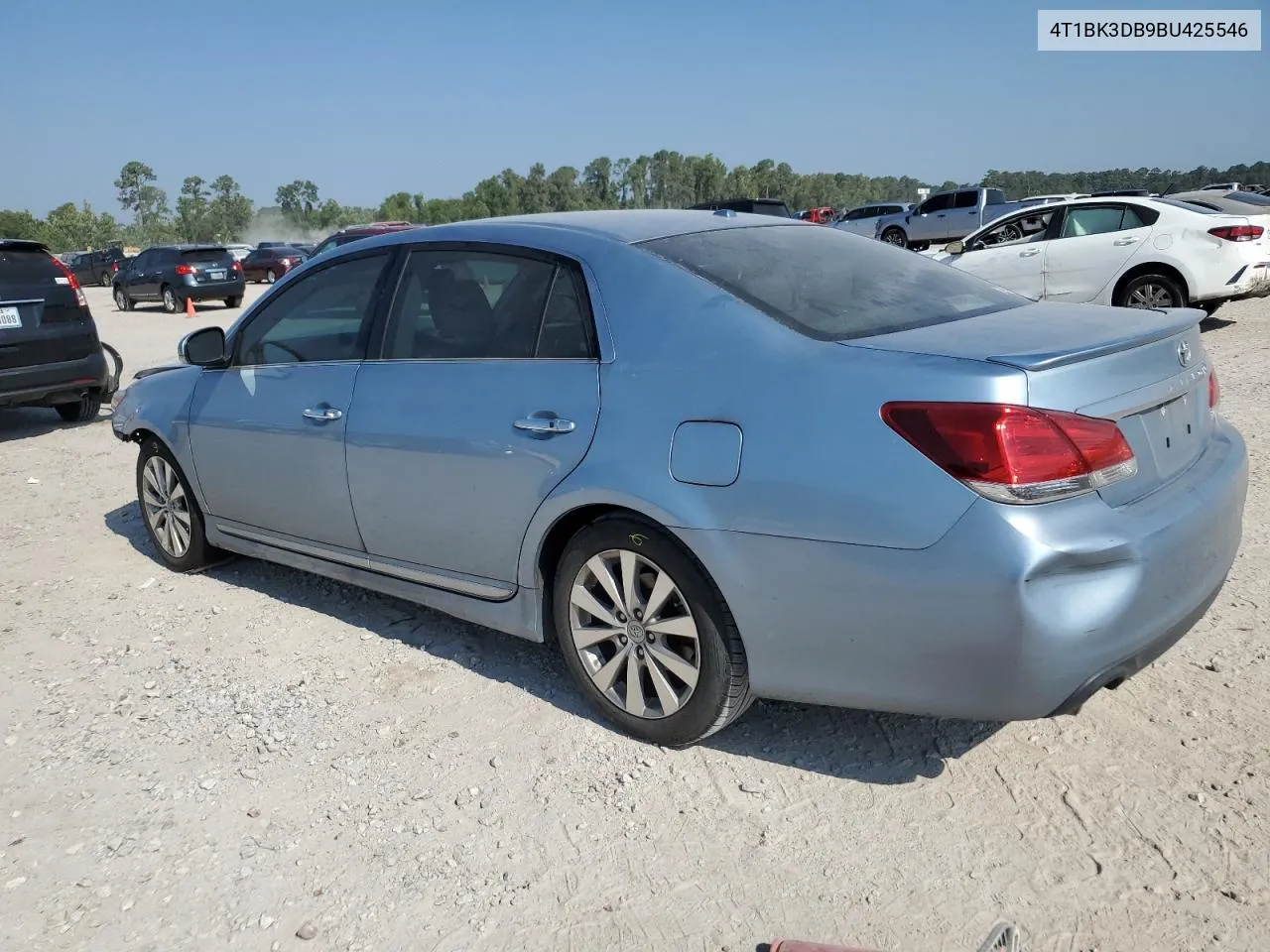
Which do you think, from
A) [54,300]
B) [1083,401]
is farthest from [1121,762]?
[54,300]

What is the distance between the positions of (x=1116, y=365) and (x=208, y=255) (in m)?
24.7

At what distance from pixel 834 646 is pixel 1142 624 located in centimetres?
77

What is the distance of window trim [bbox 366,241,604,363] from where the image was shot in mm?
3389

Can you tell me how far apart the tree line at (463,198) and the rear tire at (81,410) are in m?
69.6

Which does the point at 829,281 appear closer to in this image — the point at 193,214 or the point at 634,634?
the point at 634,634

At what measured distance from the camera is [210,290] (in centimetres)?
2392

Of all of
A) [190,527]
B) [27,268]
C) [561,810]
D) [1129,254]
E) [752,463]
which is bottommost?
[561,810]

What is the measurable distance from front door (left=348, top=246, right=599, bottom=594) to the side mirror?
1.09m

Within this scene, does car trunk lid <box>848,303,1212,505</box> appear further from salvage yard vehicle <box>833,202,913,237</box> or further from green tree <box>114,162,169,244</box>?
green tree <box>114,162,169,244</box>

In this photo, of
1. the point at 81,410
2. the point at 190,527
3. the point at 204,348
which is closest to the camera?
the point at 204,348

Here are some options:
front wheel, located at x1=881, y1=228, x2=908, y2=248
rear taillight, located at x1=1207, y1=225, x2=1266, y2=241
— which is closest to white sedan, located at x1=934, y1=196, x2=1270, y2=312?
rear taillight, located at x1=1207, y1=225, x2=1266, y2=241

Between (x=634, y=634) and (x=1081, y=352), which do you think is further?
(x=634, y=634)

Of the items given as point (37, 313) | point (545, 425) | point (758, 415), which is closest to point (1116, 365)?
point (758, 415)

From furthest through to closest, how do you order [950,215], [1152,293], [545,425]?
[950,215] < [1152,293] < [545,425]
